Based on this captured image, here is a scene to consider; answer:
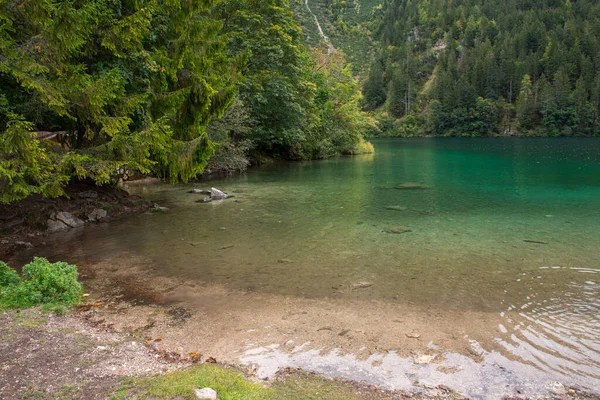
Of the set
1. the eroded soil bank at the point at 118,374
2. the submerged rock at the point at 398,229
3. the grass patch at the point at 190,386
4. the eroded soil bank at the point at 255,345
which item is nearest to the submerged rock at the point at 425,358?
the eroded soil bank at the point at 255,345

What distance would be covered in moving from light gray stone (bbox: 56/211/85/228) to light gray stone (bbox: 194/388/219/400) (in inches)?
464

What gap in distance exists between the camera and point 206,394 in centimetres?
428

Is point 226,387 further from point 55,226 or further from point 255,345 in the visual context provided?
point 55,226

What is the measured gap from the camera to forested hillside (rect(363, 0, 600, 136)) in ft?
347

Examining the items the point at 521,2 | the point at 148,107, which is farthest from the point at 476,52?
the point at 148,107

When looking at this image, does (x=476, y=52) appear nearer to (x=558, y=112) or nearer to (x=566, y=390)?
(x=558, y=112)

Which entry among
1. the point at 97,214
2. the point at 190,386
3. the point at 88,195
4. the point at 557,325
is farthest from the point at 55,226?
the point at 557,325

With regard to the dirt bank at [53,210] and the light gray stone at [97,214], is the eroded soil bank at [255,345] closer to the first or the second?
the dirt bank at [53,210]

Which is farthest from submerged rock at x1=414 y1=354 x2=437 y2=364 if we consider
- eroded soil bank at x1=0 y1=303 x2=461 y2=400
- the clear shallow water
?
the clear shallow water

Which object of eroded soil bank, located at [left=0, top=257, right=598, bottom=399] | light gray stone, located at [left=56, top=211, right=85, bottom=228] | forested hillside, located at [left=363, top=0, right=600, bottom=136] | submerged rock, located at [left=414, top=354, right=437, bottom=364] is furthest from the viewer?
forested hillside, located at [left=363, top=0, right=600, bottom=136]

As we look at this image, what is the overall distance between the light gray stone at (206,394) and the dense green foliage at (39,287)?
4.21 metres

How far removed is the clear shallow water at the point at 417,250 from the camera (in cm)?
695

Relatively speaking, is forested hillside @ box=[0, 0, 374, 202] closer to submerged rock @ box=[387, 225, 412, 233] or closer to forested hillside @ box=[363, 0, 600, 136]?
submerged rock @ box=[387, 225, 412, 233]

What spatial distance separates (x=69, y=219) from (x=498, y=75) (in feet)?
444
